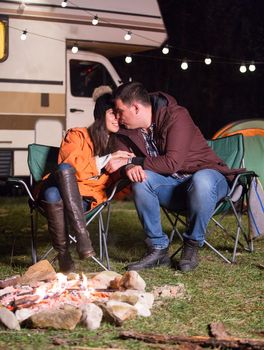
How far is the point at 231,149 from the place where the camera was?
468 centimetres

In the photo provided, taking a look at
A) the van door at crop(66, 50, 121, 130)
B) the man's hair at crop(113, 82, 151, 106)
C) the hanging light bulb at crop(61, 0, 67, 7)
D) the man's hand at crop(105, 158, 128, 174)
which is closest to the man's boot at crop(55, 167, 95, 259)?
the man's hand at crop(105, 158, 128, 174)

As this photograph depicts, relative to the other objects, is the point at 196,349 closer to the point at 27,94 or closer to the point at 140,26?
the point at 27,94

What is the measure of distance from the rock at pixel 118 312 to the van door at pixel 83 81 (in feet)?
16.9

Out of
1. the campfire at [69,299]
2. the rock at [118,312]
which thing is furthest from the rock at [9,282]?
the rock at [118,312]

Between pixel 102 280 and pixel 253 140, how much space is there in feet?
9.76

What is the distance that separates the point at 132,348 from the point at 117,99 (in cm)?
171

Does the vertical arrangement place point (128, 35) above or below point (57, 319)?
above

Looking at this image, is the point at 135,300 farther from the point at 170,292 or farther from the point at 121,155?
the point at 121,155

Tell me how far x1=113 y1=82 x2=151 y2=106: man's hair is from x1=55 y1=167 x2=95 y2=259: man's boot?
1.67 ft

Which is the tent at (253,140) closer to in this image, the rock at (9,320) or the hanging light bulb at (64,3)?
the hanging light bulb at (64,3)

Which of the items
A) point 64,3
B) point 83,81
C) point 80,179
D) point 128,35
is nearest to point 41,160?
point 80,179

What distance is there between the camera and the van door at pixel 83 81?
8102 mm

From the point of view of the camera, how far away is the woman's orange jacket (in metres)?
4.04

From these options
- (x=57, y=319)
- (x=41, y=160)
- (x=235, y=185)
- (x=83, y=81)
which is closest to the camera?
(x=57, y=319)
